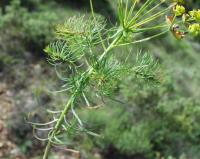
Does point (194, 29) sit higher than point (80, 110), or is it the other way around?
point (194, 29)

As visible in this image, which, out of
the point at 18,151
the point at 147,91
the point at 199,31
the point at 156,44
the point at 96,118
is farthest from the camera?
the point at 156,44

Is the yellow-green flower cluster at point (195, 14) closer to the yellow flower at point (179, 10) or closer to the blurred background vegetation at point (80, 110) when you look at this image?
the yellow flower at point (179, 10)

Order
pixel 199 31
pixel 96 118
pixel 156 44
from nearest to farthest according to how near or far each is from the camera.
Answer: pixel 199 31 < pixel 96 118 < pixel 156 44

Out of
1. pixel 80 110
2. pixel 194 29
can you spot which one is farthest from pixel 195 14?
pixel 80 110

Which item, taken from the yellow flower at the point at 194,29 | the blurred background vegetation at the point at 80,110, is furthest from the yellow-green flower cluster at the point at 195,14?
the blurred background vegetation at the point at 80,110

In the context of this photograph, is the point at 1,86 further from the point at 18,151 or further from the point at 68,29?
the point at 68,29

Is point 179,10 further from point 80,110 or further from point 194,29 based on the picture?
point 80,110

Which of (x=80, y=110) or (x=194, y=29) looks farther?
(x=80, y=110)

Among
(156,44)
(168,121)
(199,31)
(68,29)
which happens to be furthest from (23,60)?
(199,31)

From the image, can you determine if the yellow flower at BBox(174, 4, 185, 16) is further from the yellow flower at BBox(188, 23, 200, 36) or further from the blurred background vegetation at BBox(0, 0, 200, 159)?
the blurred background vegetation at BBox(0, 0, 200, 159)

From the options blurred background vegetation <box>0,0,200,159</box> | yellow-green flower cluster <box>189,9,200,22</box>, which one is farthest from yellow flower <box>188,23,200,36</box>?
blurred background vegetation <box>0,0,200,159</box>
